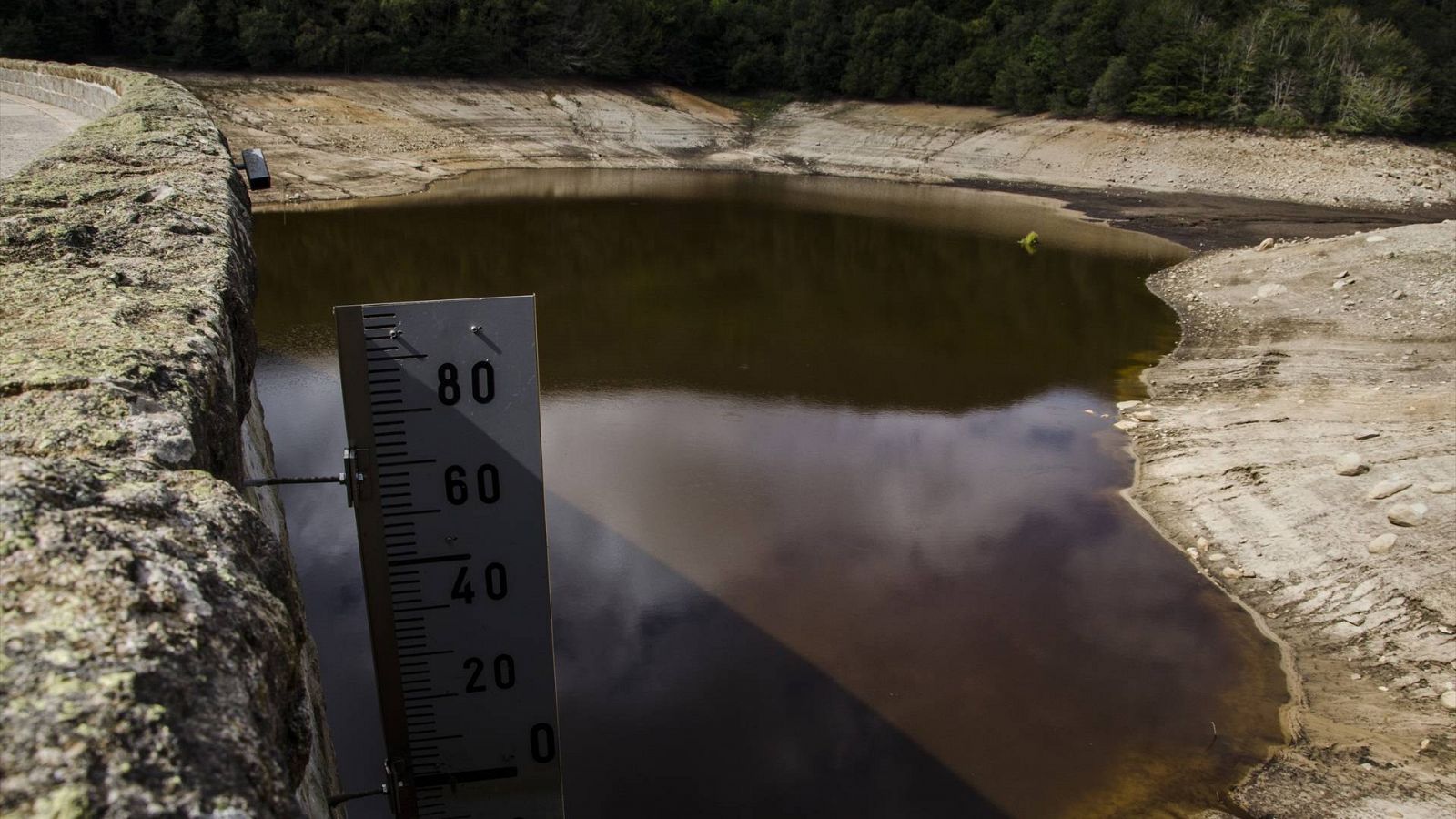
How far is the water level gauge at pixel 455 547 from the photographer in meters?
2.88

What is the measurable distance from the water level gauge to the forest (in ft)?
103

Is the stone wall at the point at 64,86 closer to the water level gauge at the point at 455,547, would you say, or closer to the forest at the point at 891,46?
the water level gauge at the point at 455,547

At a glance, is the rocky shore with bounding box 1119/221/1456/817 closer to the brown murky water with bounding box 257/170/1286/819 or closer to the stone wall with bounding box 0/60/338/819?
the brown murky water with bounding box 257/170/1286/819

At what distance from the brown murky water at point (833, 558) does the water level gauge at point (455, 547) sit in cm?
252

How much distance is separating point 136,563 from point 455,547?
5.62 feet

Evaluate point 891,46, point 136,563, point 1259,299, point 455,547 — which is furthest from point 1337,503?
point 891,46

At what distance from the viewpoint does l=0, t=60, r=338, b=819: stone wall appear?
3.68ft

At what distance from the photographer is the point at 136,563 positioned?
138cm

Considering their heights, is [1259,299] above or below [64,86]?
below

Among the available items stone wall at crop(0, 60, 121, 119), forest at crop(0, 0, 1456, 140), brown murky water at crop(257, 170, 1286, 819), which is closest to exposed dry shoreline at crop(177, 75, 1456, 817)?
brown murky water at crop(257, 170, 1286, 819)

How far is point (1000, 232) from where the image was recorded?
941 inches

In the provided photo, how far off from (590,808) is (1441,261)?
15347 millimetres

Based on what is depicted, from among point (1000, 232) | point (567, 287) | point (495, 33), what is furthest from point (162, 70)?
point (1000, 232)

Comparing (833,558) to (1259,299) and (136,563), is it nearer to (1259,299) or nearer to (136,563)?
(136,563)
